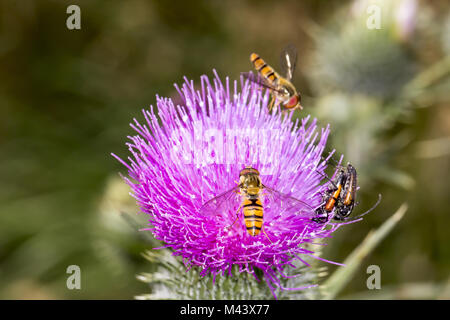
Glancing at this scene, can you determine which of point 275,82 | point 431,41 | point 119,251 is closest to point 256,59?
point 275,82

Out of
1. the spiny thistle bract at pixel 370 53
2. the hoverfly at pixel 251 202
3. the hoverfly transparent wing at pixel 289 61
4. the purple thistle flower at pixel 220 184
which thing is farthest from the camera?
the spiny thistle bract at pixel 370 53

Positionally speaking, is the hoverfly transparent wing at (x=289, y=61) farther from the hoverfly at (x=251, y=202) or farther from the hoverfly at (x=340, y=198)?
the hoverfly at (x=251, y=202)

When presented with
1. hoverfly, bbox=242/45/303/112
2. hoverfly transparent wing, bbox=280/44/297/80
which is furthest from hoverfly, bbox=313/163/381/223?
hoverfly transparent wing, bbox=280/44/297/80

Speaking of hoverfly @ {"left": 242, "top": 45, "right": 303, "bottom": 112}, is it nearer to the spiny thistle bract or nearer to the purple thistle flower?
the purple thistle flower

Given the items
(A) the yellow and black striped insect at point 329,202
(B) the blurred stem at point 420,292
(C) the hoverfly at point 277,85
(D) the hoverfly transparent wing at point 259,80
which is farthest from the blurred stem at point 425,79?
(A) the yellow and black striped insect at point 329,202

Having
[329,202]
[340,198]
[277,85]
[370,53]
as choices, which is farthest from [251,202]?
[370,53]

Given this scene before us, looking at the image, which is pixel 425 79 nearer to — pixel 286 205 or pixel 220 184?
pixel 286 205

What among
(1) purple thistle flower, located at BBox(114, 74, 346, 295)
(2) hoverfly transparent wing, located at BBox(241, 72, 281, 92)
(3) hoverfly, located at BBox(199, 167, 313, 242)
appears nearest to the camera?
(3) hoverfly, located at BBox(199, 167, 313, 242)
